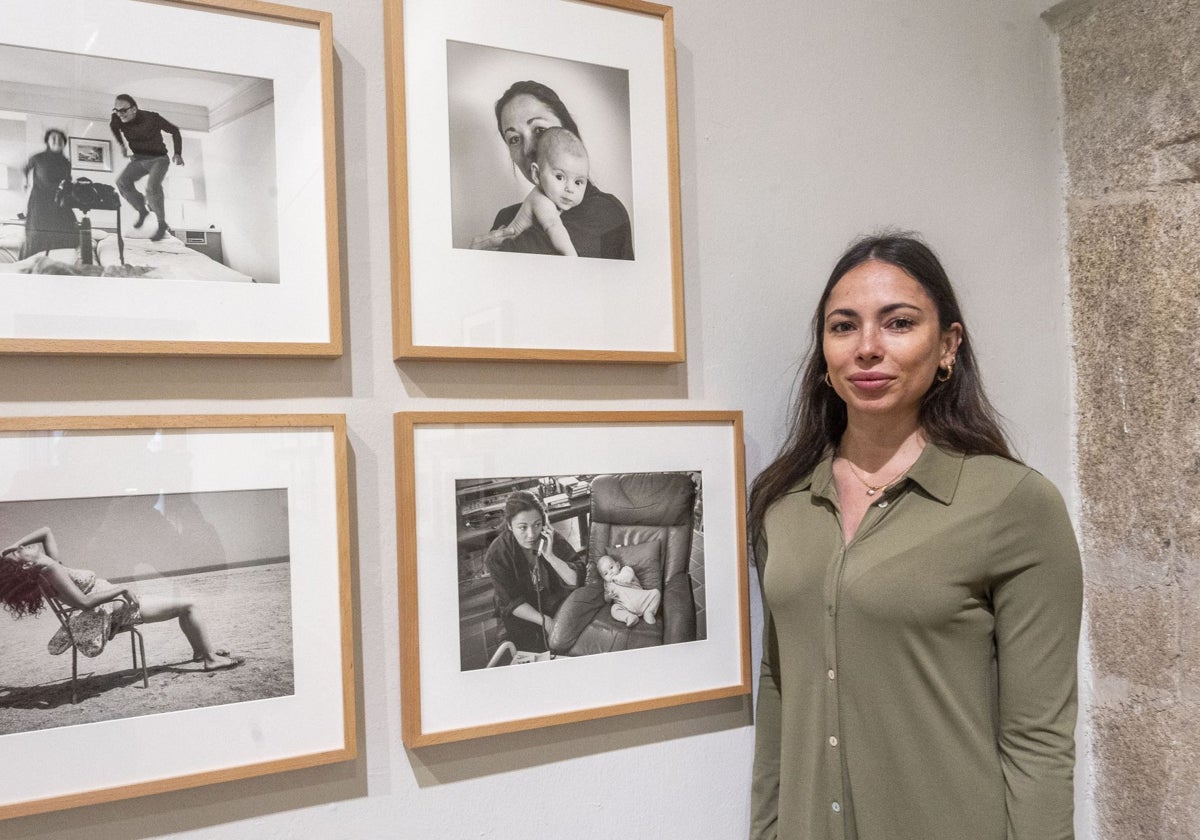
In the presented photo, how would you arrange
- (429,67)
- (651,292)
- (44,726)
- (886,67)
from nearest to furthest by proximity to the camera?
(44,726)
(429,67)
(651,292)
(886,67)

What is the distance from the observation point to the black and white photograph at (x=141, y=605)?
2.92 ft

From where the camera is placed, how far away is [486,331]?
3.58 ft

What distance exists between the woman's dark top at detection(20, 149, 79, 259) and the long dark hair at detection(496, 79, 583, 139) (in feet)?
1.61

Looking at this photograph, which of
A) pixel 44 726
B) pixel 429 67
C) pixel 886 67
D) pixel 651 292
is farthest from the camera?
pixel 886 67

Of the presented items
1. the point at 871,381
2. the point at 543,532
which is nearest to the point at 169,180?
the point at 543,532

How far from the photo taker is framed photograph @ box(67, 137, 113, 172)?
3.00 feet

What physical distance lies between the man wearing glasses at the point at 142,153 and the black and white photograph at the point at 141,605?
1.01 ft

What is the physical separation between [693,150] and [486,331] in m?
0.42

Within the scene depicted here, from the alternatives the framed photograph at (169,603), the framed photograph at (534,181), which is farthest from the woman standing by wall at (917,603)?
the framed photograph at (169,603)

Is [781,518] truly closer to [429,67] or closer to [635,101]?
[635,101]

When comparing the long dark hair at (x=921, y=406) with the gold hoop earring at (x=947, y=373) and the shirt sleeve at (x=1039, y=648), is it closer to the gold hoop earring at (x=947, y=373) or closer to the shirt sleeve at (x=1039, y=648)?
the gold hoop earring at (x=947, y=373)

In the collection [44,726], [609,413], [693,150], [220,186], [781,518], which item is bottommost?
[44,726]

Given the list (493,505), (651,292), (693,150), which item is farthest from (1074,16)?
(493,505)

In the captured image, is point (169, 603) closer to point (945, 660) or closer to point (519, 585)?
point (519, 585)
